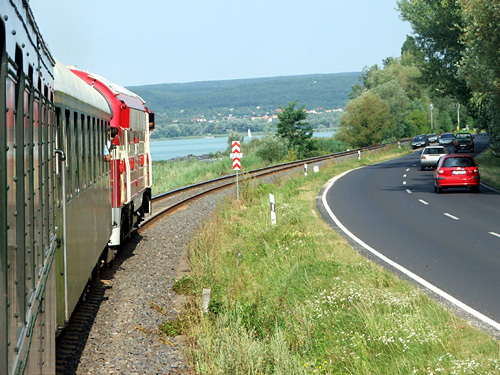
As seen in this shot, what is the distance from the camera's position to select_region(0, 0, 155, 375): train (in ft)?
11.8

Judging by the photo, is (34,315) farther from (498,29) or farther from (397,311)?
(498,29)

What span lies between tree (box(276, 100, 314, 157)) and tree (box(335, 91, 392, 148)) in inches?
526

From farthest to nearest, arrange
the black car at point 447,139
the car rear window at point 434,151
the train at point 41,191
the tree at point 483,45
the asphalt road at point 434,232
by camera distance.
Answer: the black car at point 447,139, the car rear window at point 434,151, the tree at point 483,45, the asphalt road at point 434,232, the train at point 41,191

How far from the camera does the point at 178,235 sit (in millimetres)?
20062

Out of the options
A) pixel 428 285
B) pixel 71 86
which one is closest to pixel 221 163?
pixel 428 285

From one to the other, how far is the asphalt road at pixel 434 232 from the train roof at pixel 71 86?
5.78 meters

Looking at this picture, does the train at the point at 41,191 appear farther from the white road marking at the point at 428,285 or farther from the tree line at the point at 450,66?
the tree line at the point at 450,66

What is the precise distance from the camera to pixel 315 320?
9.82m

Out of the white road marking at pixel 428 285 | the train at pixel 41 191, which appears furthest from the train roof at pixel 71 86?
the white road marking at pixel 428 285

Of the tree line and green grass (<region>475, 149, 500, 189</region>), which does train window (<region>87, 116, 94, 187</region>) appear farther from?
green grass (<region>475, 149, 500, 189</region>)

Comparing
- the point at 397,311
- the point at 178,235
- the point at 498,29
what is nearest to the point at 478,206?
the point at 498,29

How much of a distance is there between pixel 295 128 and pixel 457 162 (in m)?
51.3

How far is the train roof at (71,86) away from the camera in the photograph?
7.89m

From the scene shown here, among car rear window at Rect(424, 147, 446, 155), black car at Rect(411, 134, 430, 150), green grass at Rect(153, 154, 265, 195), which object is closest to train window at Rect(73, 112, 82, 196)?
green grass at Rect(153, 154, 265, 195)
